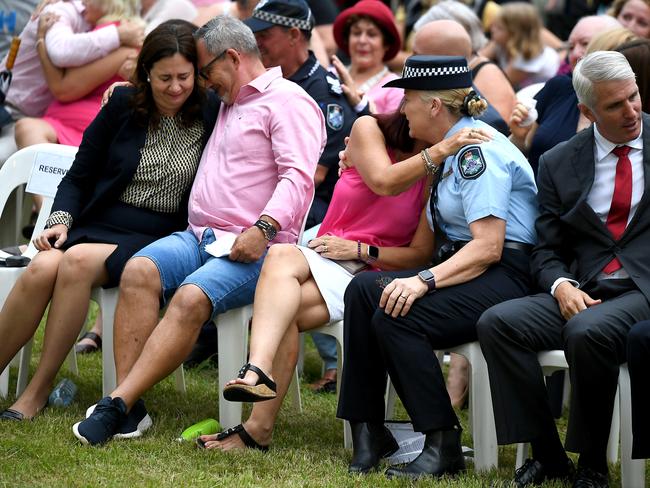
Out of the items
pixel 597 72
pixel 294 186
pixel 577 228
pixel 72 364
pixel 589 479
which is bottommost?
pixel 72 364

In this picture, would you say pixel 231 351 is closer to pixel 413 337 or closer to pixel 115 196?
pixel 413 337

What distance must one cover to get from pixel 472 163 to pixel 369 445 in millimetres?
1114

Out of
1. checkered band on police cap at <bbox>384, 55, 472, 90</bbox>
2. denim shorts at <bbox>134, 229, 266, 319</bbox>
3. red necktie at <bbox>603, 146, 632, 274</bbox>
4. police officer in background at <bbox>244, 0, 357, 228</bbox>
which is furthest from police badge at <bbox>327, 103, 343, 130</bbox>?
red necktie at <bbox>603, 146, 632, 274</bbox>

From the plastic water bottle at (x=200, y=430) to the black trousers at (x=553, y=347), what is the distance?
1.22 metres

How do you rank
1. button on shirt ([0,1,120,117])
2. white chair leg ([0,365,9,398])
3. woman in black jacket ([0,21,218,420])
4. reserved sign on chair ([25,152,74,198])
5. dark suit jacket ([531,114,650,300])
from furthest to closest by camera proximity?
button on shirt ([0,1,120,117])
reserved sign on chair ([25,152,74,198])
white chair leg ([0,365,9,398])
woman in black jacket ([0,21,218,420])
dark suit jacket ([531,114,650,300])

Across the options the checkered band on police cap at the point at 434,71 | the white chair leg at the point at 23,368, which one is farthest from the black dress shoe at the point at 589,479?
the white chair leg at the point at 23,368

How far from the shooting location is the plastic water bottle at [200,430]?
4773mm

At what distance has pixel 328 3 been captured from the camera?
8.16 metres

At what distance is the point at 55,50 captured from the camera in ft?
22.2

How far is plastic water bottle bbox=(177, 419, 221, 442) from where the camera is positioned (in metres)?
4.77

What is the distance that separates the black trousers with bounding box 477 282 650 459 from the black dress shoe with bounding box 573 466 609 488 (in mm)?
70

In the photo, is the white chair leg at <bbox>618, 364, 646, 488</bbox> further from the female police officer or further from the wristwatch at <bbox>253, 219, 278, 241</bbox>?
the wristwatch at <bbox>253, 219, 278, 241</bbox>

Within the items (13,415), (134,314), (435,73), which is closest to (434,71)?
(435,73)

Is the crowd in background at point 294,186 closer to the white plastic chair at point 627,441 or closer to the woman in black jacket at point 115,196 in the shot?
the woman in black jacket at point 115,196
